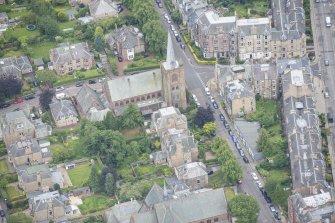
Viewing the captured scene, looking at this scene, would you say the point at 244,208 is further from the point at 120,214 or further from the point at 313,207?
the point at 120,214

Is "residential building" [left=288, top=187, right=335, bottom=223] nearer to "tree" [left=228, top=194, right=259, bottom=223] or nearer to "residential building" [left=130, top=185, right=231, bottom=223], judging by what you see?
"tree" [left=228, top=194, right=259, bottom=223]

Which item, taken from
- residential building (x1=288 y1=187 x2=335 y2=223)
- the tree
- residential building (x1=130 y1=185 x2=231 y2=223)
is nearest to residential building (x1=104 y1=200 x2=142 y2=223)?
residential building (x1=130 y1=185 x2=231 y2=223)

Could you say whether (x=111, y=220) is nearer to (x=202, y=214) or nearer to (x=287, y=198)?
(x=202, y=214)

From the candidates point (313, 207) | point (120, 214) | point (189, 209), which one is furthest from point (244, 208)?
point (120, 214)

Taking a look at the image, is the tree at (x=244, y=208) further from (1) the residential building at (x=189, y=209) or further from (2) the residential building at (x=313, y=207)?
(2) the residential building at (x=313, y=207)

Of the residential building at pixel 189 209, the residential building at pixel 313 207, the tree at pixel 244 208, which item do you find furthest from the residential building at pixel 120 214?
the residential building at pixel 313 207

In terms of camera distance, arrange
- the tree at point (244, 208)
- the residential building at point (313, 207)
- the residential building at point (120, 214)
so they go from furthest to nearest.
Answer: the residential building at point (120, 214) → the tree at point (244, 208) → the residential building at point (313, 207)

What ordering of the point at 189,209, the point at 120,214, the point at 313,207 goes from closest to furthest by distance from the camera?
1. the point at 313,207
2. the point at 189,209
3. the point at 120,214
